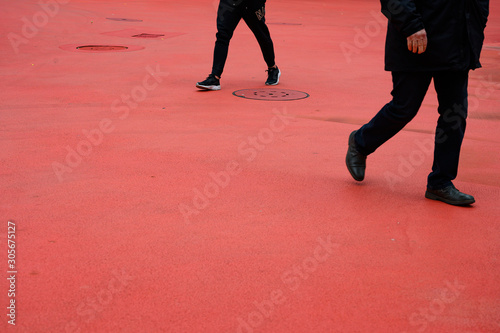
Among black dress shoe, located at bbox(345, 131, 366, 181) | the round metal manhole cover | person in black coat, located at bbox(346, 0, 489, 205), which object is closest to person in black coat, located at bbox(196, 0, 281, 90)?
black dress shoe, located at bbox(345, 131, 366, 181)

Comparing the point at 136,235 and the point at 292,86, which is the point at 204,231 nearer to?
the point at 136,235

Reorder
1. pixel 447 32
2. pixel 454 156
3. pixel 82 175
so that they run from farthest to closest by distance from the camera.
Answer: pixel 82 175 < pixel 454 156 < pixel 447 32

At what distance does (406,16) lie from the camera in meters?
3.95

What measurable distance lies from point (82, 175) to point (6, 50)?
24.3 feet

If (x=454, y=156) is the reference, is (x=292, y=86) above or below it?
below

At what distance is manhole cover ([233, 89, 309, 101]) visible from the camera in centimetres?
781

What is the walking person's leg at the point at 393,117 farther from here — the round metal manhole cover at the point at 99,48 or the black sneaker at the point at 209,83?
the round metal manhole cover at the point at 99,48

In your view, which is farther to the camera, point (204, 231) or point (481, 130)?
point (481, 130)

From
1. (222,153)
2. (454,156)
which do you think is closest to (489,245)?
(454,156)

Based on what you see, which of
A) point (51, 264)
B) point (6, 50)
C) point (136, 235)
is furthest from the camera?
point (6, 50)

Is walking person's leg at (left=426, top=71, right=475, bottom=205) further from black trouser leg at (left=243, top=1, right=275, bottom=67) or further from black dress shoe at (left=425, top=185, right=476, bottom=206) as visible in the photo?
black trouser leg at (left=243, top=1, right=275, bottom=67)

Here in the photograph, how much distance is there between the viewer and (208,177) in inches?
189

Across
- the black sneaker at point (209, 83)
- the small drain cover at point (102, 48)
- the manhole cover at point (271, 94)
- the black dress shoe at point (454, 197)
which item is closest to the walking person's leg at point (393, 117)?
the black dress shoe at point (454, 197)

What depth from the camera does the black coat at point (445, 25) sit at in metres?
3.98
